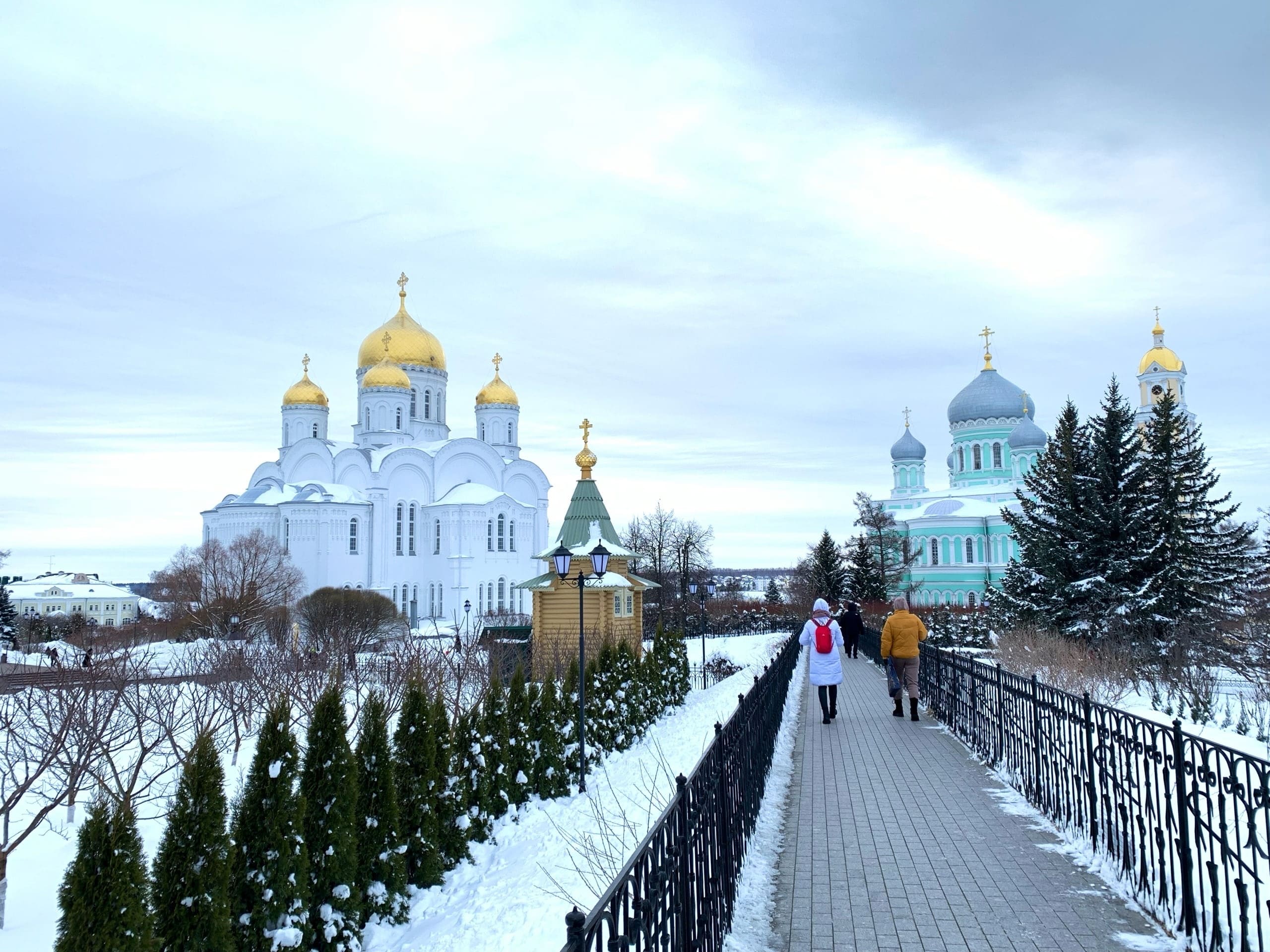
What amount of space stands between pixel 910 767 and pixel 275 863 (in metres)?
5.54

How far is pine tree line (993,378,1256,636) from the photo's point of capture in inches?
720

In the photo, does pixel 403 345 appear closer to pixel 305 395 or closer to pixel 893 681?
pixel 305 395

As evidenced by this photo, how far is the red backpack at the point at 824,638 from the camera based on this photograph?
Answer: 10.5m

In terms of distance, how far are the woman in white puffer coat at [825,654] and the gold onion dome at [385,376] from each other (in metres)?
37.2

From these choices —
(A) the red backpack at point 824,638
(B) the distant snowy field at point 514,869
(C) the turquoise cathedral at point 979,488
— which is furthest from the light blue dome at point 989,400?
(A) the red backpack at point 824,638

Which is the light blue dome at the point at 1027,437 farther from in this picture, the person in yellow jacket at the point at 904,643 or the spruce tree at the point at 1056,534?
the person in yellow jacket at the point at 904,643

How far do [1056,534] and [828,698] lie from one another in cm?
1151

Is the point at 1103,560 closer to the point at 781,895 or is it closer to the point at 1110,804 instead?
the point at 1110,804

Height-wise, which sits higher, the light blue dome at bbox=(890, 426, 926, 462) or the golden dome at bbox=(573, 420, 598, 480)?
the light blue dome at bbox=(890, 426, 926, 462)

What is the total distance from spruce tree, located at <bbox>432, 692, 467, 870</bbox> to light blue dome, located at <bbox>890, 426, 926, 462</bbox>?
55.9 meters

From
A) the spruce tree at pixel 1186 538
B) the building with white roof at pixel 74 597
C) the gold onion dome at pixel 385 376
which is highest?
the gold onion dome at pixel 385 376

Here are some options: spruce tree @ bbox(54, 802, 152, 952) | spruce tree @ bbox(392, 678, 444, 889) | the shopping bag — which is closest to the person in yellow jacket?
the shopping bag

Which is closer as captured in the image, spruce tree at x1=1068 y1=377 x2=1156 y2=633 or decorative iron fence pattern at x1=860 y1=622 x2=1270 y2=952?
decorative iron fence pattern at x1=860 y1=622 x2=1270 y2=952

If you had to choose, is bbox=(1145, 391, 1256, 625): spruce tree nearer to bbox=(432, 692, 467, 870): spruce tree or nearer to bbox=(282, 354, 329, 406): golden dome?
bbox=(432, 692, 467, 870): spruce tree
